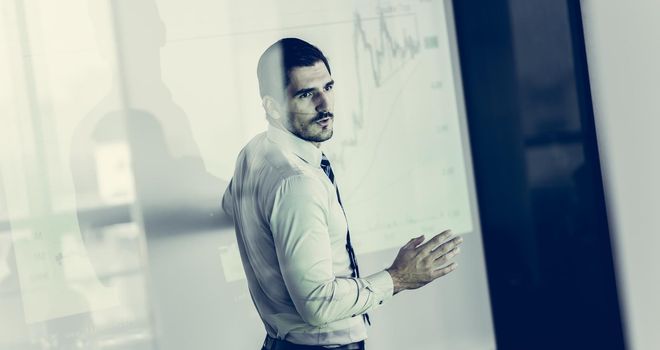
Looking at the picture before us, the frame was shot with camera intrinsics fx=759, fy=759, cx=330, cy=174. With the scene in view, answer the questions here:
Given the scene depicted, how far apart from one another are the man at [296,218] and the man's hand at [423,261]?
0.14ft

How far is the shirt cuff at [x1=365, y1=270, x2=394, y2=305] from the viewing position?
0.92 meters

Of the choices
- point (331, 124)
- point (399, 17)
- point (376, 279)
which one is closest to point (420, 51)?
point (399, 17)

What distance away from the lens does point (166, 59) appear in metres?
0.82

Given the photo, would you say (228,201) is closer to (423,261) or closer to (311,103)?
(311,103)

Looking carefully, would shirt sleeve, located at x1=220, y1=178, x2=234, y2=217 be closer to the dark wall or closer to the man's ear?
the man's ear

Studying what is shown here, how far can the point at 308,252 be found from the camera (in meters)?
Result: 0.85

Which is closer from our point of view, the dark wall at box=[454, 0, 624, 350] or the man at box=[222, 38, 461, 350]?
the man at box=[222, 38, 461, 350]

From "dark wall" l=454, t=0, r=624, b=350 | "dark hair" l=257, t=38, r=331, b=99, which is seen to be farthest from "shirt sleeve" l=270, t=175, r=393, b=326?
"dark wall" l=454, t=0, r=624, b=350

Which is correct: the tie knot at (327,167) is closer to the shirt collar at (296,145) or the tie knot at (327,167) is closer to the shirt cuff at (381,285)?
the shirt collar at (296,145)

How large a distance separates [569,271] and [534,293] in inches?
2.2

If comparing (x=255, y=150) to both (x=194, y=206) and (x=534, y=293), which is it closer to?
(x=194, y=206)

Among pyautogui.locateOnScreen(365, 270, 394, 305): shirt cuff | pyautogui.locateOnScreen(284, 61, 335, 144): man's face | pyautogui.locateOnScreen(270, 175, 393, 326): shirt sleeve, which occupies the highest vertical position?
pyautogui.locateOnScreen(284, 61, 335, 144): man's face

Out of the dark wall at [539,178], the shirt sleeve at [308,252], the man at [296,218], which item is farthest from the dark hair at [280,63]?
the dark wall at [539,178]

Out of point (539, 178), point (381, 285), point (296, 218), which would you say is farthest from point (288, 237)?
point (539, 178)
